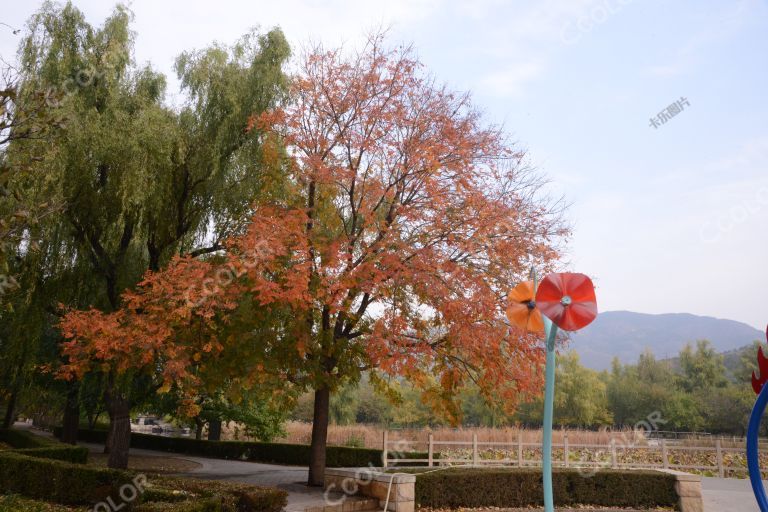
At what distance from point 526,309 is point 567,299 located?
3.17 feet

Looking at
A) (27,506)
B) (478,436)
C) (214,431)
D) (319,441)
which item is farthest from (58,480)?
(214,431)

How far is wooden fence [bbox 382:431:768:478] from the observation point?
61.1ft

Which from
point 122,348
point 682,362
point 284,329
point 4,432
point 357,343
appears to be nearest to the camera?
point 122,348

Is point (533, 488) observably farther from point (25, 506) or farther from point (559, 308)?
point (25, 506)

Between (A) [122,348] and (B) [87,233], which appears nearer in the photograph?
(A) [122,348]

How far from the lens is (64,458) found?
1305 centimetres

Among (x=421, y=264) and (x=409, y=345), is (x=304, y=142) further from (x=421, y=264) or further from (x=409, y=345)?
(x=409, y=345)

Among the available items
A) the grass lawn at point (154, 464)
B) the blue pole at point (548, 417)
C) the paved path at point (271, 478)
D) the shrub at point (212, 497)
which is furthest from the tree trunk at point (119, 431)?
the blue pole at point (548, 417)

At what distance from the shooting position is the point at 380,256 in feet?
34.3

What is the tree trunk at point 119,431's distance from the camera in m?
12.8

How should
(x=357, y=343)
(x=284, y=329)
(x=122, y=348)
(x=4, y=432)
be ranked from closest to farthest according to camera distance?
(x=122, y=348), (x=284, y=329), (x=357, y=343), (x=4, y=432)

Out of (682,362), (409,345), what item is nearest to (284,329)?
(409,345)

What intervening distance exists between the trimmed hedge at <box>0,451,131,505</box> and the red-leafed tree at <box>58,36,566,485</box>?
227 centimetres

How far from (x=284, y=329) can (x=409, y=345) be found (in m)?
2.72
